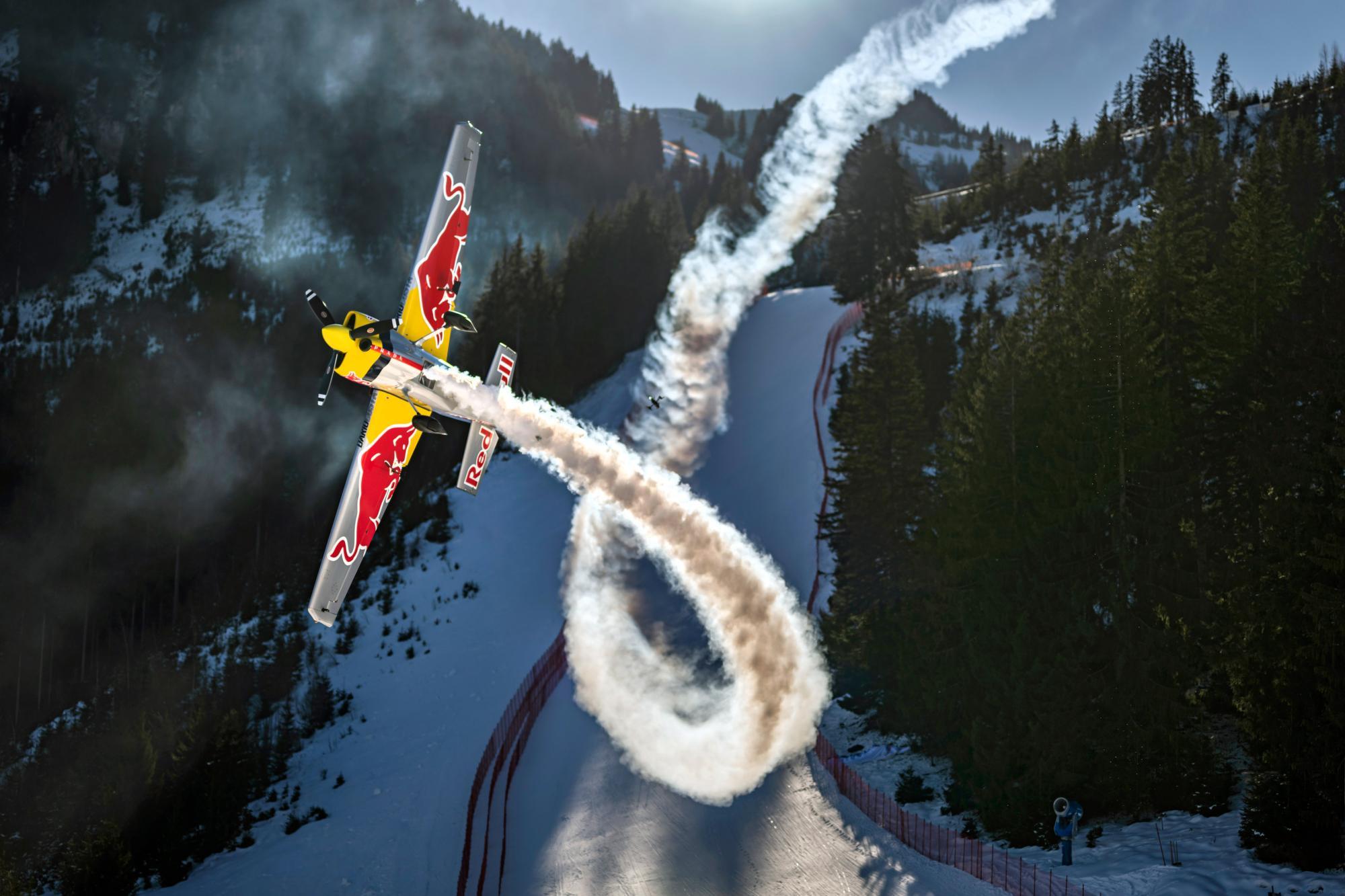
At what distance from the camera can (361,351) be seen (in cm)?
2205

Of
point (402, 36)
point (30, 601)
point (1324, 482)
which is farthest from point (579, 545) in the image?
point (402, 36)

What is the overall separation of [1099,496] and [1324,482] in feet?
18.1

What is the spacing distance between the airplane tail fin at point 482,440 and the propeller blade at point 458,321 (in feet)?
4.79

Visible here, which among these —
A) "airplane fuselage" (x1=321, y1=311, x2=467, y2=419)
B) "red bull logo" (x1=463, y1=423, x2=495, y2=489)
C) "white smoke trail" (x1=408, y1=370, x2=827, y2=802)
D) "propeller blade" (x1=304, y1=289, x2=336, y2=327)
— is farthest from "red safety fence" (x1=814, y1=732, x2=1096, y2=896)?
"propeller blade" (x1=304, y1=289, x2=336, y2=327)

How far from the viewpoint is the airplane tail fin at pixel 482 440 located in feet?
81.9

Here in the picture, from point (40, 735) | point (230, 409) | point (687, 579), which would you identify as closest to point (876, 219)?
point (687, 579)

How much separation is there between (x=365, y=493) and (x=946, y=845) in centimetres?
1778

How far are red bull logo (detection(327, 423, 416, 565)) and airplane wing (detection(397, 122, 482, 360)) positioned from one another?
8.84 ft

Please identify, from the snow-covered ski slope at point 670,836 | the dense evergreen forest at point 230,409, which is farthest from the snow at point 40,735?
the snow-covered ski slope at point 670,836

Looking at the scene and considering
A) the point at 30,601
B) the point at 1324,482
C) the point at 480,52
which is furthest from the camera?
the point at 480,52

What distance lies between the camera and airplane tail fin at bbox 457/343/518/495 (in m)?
25.0

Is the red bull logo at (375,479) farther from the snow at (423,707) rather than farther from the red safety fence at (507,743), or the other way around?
the snow at (423,707)

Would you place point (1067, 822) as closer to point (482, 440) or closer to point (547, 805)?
point (547, 805)

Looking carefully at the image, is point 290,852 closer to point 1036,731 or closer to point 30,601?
point 1036,731
